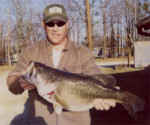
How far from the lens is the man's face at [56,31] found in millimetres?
2961

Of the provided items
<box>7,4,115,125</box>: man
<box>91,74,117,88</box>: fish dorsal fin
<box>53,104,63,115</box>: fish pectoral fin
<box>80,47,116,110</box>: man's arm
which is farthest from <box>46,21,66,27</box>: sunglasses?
<box>53,104,63,115</box>: fish pectoral fin

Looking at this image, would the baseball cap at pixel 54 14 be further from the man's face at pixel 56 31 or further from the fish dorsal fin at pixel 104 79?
the fish dorsal fin at pixel 104 79

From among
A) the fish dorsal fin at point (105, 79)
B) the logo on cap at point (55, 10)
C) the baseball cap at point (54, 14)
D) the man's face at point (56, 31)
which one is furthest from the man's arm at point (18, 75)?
the fish dorsal fin at point (105, 79)

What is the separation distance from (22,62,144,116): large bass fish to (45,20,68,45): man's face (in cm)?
45

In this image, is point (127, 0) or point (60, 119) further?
point (127, 0)

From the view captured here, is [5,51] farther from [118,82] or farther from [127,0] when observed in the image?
[118,82]

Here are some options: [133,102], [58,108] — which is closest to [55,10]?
[58,108]

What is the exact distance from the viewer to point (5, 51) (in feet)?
163

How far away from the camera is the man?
115 inches

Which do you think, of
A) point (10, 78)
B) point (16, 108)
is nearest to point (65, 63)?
point (10, 78)

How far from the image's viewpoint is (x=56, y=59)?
3.01 metres

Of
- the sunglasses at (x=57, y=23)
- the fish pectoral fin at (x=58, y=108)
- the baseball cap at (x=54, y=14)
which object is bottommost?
the fish pectoral fin at (x=58, y=108)

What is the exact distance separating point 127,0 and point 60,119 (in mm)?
42811

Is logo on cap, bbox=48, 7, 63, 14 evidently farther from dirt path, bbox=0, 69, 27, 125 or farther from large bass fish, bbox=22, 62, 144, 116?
dirt path, bbox=0, 69, 27, 125
